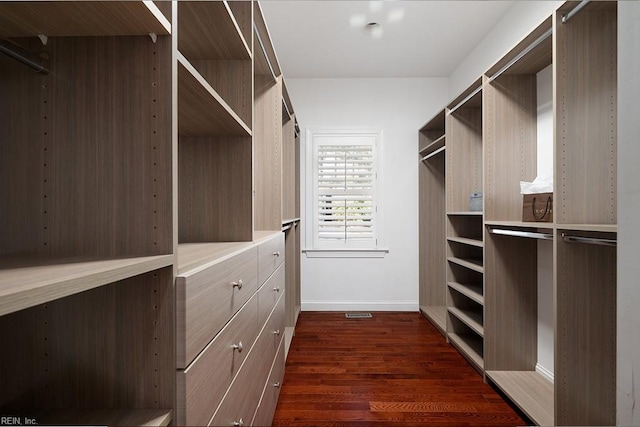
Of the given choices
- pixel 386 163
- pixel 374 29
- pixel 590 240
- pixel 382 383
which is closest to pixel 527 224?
pixel 590 240

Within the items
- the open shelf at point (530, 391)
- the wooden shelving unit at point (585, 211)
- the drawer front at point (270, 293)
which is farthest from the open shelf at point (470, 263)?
the drawer front at point (270, 293)

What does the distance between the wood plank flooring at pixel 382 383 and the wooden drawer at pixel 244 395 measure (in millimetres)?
621

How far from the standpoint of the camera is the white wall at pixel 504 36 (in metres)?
2.45

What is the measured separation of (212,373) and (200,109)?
0.83 meters

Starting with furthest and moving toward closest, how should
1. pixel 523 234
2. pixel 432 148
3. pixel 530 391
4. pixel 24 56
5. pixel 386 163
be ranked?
pixel 386 163 < pixel 432 148 < pixel 530 391 < pixel 523 234 < pixel 24 56

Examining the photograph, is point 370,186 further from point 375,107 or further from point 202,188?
point 202,188

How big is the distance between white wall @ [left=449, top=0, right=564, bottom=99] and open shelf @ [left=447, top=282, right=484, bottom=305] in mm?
1649

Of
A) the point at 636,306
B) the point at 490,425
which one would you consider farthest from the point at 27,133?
the point at 490,425

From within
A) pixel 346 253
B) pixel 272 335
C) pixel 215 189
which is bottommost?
pixel 272 335

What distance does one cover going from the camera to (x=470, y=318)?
288 centimetres

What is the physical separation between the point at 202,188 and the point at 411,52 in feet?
9.25

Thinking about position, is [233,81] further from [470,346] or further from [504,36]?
[470,346]

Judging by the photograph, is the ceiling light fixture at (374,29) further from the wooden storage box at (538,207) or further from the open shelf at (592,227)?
the open shelf at (592,227)

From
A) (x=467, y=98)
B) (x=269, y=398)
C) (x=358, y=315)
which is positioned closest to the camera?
(x=269, y=398)
